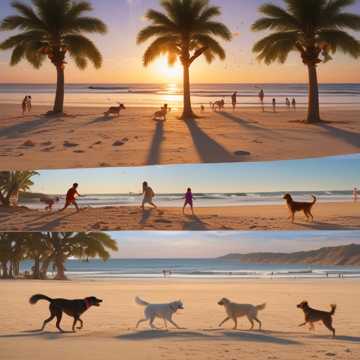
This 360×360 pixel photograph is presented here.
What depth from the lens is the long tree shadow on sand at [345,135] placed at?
6183mm

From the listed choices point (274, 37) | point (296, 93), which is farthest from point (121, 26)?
point (296, 93)

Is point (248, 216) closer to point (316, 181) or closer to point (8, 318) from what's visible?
point (316, 181)

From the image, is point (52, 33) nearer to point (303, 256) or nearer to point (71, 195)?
point (71, 195)

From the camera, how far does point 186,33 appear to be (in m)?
8.38

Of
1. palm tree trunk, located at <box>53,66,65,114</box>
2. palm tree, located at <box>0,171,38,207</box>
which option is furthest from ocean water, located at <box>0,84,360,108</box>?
palm tree, located at <box>0,171,38,207</box>

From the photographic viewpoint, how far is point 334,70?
8625mm

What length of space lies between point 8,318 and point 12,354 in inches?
136

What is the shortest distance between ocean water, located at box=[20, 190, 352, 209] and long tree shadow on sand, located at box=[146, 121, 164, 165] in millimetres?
487

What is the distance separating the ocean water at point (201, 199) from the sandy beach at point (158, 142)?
438 millimetres

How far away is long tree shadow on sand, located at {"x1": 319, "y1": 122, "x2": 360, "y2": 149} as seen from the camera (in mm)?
6183

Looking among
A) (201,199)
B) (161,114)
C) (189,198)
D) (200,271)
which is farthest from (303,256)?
(200,271)

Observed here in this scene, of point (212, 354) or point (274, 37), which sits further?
point (274, 37)

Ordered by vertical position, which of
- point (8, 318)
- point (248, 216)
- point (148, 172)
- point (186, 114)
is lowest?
point (8, 318)

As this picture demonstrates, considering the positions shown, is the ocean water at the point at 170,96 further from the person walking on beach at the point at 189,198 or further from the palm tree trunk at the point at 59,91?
the person walking on beach at the point at 189,198
